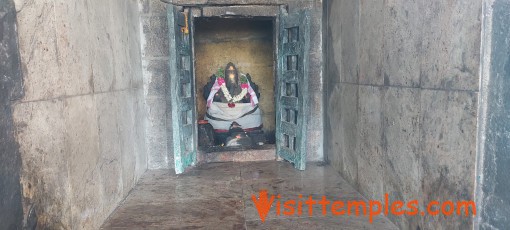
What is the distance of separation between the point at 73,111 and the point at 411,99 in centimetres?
222

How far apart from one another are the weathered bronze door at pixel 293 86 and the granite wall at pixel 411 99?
1.56 feet

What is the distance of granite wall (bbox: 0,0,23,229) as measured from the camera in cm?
184

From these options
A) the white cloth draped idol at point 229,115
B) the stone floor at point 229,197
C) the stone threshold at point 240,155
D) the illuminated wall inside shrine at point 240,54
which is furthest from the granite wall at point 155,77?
the illuminated wall inside shrine at point 240,54

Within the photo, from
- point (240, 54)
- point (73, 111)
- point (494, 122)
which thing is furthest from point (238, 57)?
point (494, 122)

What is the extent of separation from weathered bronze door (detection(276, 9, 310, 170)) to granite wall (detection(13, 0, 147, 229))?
190 centimetres

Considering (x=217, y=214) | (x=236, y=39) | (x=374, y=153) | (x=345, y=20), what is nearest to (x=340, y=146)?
(x=374, y=153)

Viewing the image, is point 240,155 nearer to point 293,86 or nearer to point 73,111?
point 293,86

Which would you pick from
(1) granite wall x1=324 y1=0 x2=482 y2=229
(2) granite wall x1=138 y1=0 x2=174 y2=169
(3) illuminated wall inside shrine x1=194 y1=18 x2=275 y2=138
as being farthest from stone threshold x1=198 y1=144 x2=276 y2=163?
(3) illuminated wall inside shrine x1=194 y1=18 x2=275 y2=138

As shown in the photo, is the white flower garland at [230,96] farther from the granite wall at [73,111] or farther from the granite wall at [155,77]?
the granite wall at [73,111]

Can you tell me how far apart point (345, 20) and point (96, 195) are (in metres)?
2.79

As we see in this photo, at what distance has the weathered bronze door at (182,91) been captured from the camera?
4.16m

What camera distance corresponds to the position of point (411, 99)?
2486mm

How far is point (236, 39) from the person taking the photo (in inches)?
283

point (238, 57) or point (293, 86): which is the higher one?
point (238, 57)
